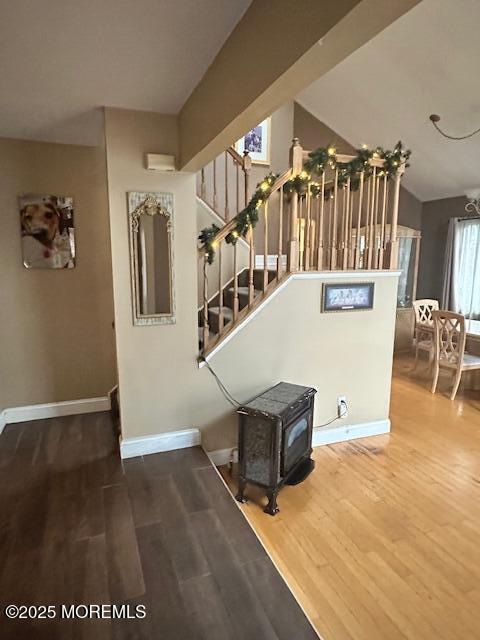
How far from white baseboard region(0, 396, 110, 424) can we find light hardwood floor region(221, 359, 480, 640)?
73.7 inches

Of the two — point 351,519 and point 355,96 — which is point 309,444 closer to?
point 351,519

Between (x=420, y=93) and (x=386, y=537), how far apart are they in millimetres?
4697

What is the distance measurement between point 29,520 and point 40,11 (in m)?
2.40

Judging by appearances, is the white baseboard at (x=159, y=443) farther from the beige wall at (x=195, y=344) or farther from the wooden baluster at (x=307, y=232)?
the wooden baluster at (x=307, y=232)

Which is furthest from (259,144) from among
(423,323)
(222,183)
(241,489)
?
(241,489)

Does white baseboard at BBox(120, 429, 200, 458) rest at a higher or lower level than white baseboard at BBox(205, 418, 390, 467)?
higher

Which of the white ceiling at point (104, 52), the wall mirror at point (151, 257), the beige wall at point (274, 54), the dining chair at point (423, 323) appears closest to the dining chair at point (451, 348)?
the dining chair at point (423, 323)

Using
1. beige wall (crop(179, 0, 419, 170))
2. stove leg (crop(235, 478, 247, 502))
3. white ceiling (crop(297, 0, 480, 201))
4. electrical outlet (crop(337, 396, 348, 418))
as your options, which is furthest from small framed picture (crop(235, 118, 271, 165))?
stove leg (crop(235, 478, 247, 502))

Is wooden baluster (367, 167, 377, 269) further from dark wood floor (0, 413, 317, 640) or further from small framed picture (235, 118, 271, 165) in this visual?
small framed picture (235, 118, 271, 165)

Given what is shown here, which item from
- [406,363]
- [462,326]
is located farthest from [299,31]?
[406,363]

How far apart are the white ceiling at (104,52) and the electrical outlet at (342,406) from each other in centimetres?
256

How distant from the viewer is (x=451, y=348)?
15.1ft

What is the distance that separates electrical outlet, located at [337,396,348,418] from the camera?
3350mm

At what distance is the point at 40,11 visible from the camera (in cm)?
148
